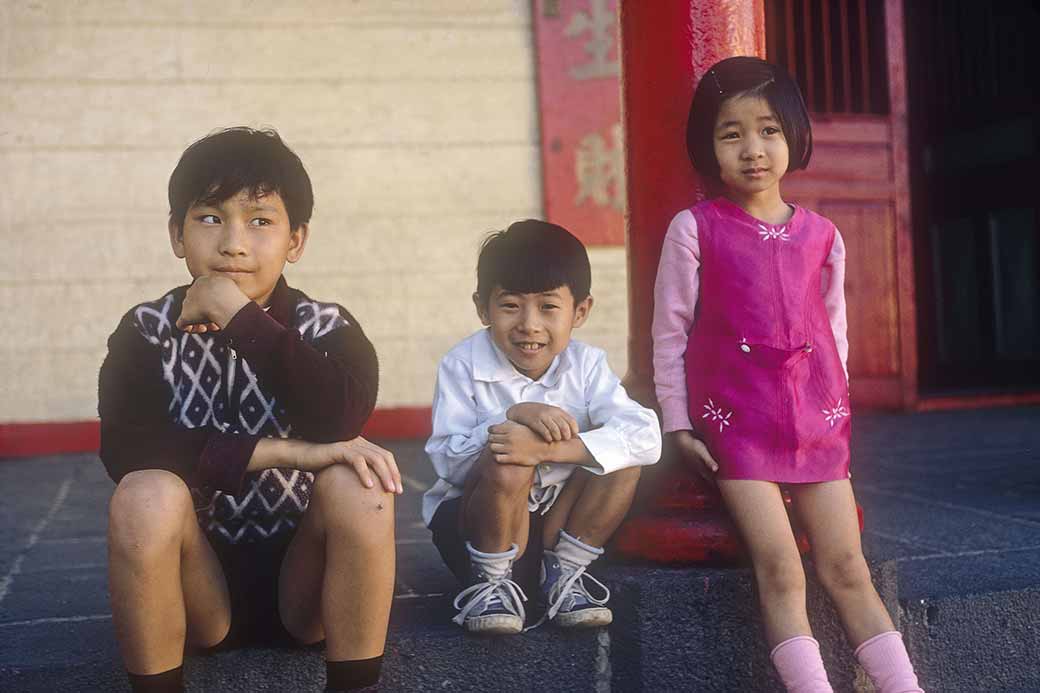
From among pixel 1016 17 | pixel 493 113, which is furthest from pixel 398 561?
pixel 1016 17

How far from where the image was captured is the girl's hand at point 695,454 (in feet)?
6.54

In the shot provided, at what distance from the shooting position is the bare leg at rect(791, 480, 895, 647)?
6.24 feet

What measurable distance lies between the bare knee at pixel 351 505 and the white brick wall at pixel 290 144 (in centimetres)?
357

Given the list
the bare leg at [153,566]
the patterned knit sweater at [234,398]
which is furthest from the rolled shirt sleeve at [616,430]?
the bare leg at [153,566]

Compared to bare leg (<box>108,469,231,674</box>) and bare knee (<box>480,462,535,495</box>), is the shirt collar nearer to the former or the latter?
bare knee (<box>480,462,535,495</box>)

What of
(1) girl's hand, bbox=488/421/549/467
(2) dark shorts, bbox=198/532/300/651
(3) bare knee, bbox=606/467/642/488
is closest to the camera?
(2) dark shorts, bbox=198/532/300/651

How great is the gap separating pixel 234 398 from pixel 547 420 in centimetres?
52

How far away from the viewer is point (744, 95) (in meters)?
2.01

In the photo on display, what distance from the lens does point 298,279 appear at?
16.7 ft

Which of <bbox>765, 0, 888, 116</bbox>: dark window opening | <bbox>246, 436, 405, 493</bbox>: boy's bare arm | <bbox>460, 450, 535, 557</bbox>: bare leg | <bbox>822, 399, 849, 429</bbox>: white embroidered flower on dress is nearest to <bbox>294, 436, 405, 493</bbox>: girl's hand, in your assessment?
<bbox>246, 436, 405, 493</bbox>: boy's bare arm

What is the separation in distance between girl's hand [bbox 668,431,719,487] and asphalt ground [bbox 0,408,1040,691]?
38 cm

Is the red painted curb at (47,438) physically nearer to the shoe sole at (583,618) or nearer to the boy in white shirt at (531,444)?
the boy in white shirt at (531,444)

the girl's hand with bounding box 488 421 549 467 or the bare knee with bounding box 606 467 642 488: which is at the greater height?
the girl's hand with bounding box 488 421 549 467

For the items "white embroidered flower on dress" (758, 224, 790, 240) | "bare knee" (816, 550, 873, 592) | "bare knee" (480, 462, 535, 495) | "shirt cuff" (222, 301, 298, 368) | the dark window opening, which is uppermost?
the dark window opening
